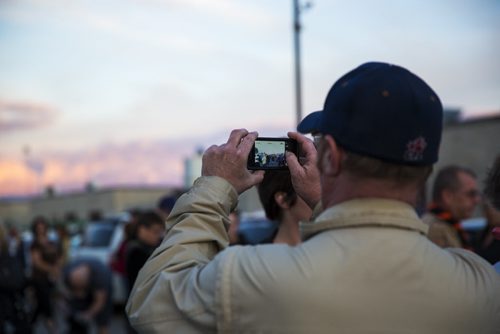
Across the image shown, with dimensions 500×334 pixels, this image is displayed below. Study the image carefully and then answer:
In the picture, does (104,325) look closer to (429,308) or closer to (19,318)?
(19,318)

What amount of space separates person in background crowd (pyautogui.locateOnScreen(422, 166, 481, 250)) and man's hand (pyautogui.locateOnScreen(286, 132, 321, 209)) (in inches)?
109

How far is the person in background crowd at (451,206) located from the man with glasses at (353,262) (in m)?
3.05

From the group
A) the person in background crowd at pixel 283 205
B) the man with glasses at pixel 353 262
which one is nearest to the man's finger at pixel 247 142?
the man with glasses at pixel 353 262

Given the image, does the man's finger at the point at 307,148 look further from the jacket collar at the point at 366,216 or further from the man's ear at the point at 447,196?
the man's ear at the point at 447,196

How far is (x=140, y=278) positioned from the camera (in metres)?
1.58

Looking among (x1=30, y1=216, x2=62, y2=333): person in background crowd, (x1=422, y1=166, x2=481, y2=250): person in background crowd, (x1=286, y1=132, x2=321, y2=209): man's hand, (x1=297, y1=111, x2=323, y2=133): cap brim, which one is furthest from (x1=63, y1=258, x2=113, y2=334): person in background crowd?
(x1=286, y1=132, x2=321, y2=209): man's hand

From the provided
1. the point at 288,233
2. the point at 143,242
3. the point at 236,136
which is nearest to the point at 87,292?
the point at 143,242

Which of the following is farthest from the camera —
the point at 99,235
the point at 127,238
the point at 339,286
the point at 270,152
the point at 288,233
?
the point at 99,235

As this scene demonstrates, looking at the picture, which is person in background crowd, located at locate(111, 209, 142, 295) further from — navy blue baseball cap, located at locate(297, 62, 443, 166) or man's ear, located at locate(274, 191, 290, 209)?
navy blue baseball cap, located at locate(297, 62, 443, 166)

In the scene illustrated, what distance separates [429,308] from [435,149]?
0.37m

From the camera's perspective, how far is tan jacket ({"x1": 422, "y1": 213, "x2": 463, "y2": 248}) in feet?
14.4

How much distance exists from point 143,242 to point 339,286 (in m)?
5.12

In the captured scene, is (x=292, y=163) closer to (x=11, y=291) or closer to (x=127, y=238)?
(x=11, y=291)

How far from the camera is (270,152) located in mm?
1849
